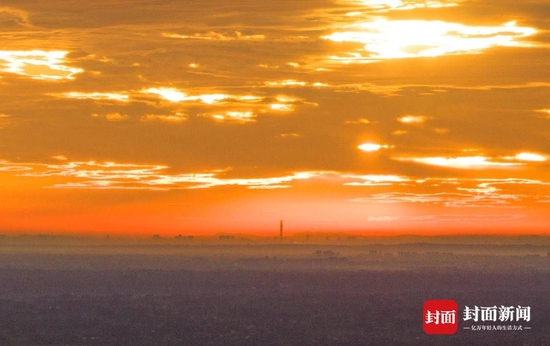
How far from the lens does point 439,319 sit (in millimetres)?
37156

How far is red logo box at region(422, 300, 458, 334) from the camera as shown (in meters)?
36.6

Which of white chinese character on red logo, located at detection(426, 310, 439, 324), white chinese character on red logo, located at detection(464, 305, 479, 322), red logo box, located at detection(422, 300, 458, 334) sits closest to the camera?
red logo box, located at detection(422, 300, 458, 334)

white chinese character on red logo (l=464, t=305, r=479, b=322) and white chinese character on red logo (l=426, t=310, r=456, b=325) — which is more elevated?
white chinese character on red logo (l=426, t=310, r=456, b=325)

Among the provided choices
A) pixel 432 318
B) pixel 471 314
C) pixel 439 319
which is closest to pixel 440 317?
pixel 439 319

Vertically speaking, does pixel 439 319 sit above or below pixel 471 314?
above

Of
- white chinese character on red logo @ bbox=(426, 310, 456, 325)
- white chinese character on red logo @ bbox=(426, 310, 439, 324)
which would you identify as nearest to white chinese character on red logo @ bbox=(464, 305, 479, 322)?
white chinese character on red logo @ bbox=(426, 310, 456, 325)

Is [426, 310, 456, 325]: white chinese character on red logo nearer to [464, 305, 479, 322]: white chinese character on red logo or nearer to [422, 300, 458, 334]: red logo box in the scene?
[422, 300, 458, 334]: red logo box

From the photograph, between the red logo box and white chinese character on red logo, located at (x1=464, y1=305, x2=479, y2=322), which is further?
white chinese character on red logo, located at (x1=464, y1=305, x2=479, y2=322)

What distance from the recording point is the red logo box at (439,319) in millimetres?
36562

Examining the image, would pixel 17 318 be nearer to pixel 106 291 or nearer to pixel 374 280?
pixel 106 291

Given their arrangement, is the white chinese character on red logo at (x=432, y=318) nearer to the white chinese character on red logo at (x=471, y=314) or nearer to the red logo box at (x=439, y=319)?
the red logo box at (x=439, y=319)

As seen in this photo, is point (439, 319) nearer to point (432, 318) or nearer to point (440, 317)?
point (432, 318)

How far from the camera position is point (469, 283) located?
65.1 metres

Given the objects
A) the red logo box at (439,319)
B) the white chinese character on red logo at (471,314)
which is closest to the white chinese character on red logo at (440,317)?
the red logo box at (439,319)
